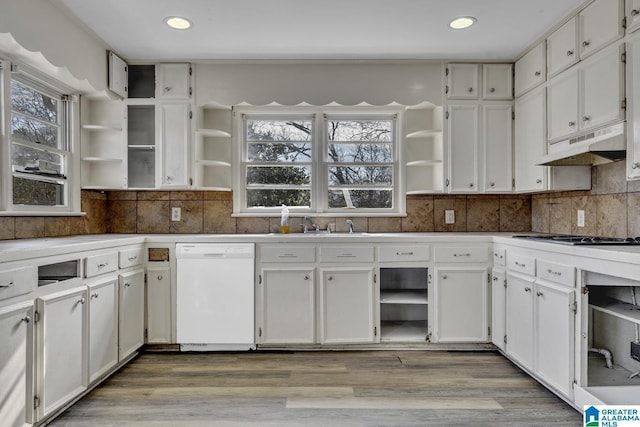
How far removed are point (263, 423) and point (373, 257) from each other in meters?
1.46

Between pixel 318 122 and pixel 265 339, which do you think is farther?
pixel 318 122

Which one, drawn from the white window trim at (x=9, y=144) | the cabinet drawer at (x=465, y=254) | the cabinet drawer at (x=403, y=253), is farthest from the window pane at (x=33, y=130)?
the cabinet drawer at (x=465, y=254)

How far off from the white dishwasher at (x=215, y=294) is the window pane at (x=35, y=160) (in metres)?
1.11

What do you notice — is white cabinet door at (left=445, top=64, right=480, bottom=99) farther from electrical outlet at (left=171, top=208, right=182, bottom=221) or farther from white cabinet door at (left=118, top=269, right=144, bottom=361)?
white cabinet door at (left=118, top=269, right=144, bottom=361)

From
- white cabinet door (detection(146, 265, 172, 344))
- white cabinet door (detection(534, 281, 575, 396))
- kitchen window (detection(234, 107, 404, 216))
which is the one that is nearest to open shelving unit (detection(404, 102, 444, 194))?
kitchen window (detection(234, 107, 404, 216))

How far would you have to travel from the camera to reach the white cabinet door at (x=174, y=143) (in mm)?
3324

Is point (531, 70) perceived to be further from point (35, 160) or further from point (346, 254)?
point (35, 160)

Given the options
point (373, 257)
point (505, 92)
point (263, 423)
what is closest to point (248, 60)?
point (373, 257)

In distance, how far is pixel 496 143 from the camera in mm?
3355

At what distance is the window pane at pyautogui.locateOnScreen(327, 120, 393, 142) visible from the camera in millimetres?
3695

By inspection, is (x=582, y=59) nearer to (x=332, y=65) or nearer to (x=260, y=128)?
(x=332, y=65)

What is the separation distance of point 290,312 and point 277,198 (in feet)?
3.74

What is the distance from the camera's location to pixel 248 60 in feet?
11.0

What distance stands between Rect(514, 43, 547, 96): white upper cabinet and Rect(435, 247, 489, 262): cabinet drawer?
1358mm
